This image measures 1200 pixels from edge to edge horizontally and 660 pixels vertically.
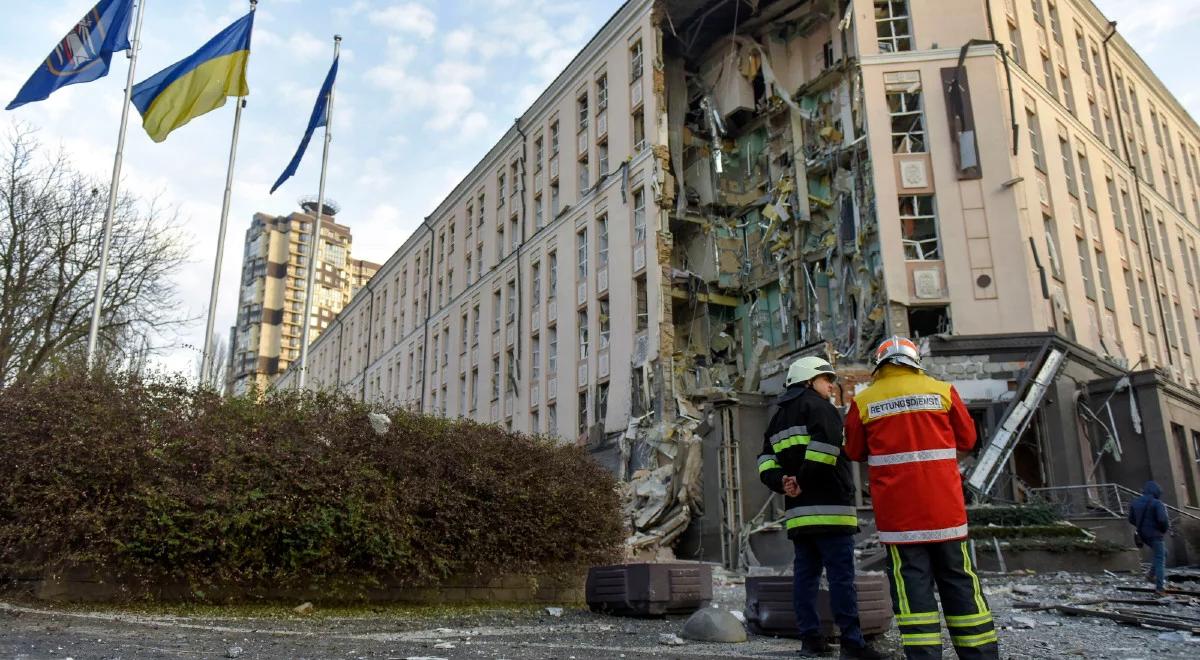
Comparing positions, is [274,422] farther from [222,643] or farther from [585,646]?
[585,646]

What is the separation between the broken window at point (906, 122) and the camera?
2291 centimetres

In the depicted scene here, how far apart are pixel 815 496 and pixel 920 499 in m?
1.23

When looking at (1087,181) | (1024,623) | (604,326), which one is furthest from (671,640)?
(1087,181)

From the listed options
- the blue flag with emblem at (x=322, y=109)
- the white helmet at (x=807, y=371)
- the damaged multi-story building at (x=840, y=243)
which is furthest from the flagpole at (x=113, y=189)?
the white helmet at (x=807, y=371)

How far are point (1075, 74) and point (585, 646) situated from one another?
28.5m

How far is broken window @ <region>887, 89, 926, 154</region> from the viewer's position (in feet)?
75.2

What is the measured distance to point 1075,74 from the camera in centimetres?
2803

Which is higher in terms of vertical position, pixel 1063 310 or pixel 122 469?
pixel 1063 310

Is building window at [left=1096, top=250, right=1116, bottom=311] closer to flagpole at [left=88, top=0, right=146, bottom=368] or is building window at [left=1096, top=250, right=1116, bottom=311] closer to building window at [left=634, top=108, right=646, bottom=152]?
building window at [left=634, top=108, right=646, bottom=152]

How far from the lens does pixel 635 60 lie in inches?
1164

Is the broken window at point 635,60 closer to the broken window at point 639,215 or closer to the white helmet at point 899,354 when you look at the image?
the broken window at point 639,215

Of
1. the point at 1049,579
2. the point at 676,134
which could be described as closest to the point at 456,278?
the point at 676,134

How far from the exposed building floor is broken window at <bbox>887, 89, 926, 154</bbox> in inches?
603

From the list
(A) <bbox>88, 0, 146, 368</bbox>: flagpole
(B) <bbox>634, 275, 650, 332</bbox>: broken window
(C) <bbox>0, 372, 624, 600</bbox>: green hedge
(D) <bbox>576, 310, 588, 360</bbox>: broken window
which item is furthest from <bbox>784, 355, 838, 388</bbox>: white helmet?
(D) <bbox>576, 310, 588, 360</bbox>: broken window
